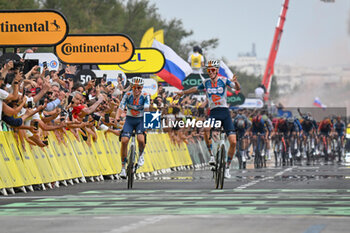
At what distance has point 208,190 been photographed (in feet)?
62.2

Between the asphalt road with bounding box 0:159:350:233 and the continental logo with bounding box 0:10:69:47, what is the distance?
431 centimetres

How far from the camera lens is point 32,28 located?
24.0m

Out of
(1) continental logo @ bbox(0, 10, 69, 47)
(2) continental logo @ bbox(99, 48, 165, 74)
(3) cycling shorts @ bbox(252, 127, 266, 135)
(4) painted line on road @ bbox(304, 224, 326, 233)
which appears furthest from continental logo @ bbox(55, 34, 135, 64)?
(4) painted line on road @ bbox(304, 224, 326, 233)

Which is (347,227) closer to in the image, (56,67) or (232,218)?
(232,218)

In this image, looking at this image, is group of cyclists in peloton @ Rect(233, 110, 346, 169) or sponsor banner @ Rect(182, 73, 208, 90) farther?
sponsor banner @ Rect(182, 73, 208, 90)

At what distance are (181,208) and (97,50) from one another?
46.8ft

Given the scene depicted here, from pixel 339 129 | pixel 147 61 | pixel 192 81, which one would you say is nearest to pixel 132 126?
pixel 147 61

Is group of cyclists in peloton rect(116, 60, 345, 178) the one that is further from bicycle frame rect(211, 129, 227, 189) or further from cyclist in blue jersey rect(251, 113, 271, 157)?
bicycle frame rect(211, 129, 227, 189)

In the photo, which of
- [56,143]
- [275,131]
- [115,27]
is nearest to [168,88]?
[275,131]

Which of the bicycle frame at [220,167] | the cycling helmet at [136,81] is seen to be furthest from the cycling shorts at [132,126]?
the bicycle frame at [220,167]

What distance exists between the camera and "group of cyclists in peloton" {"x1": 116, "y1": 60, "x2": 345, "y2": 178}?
66.3 feet

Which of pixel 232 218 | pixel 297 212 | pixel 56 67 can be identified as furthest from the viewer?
pixel 56 67

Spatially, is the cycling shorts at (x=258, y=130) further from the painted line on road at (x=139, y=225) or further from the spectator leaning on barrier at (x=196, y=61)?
the painted line on road at (x=139, y=225)

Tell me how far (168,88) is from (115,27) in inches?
1433
